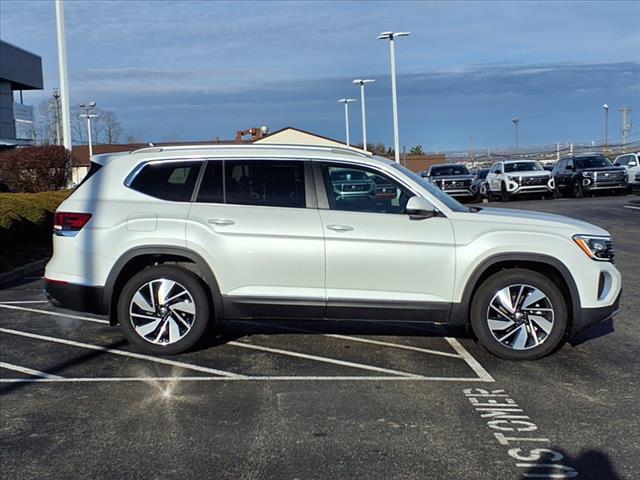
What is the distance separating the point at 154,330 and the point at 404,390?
7.79 feet

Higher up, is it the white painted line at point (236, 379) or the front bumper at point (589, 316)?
the front bumper at point (589, 316)

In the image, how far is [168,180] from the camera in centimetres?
668

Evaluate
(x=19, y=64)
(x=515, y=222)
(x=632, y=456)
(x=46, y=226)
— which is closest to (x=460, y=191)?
(x=46, y=226)

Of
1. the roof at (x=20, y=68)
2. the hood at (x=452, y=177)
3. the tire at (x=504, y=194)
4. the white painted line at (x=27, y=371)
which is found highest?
the roof at (x=20, y=68)

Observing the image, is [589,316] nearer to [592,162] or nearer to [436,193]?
[436,193]

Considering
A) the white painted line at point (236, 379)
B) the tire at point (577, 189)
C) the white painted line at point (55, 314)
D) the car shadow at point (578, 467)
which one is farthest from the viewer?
the tire at point (577, 189)

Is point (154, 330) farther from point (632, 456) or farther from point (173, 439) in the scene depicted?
point (632, 456)

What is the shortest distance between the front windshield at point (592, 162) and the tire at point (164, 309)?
27.5 metres

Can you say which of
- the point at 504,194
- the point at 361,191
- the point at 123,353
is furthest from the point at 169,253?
the point at 504,194

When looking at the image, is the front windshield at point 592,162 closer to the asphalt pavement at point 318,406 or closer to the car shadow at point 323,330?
the asphalt pavement at point 318,406

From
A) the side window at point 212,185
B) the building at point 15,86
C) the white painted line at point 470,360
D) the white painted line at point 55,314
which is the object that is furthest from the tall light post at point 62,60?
the building at point 15,86

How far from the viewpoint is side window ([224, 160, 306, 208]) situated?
21.3 feet

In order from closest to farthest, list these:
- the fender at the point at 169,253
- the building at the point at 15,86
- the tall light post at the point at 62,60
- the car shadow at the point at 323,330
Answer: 1. the fender at the point at 169,253
2. the car shadow at the point at 323,330
3. the tall light post at the point at 62,60
4. the building at the point at 15,86

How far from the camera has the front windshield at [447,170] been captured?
31531mm
